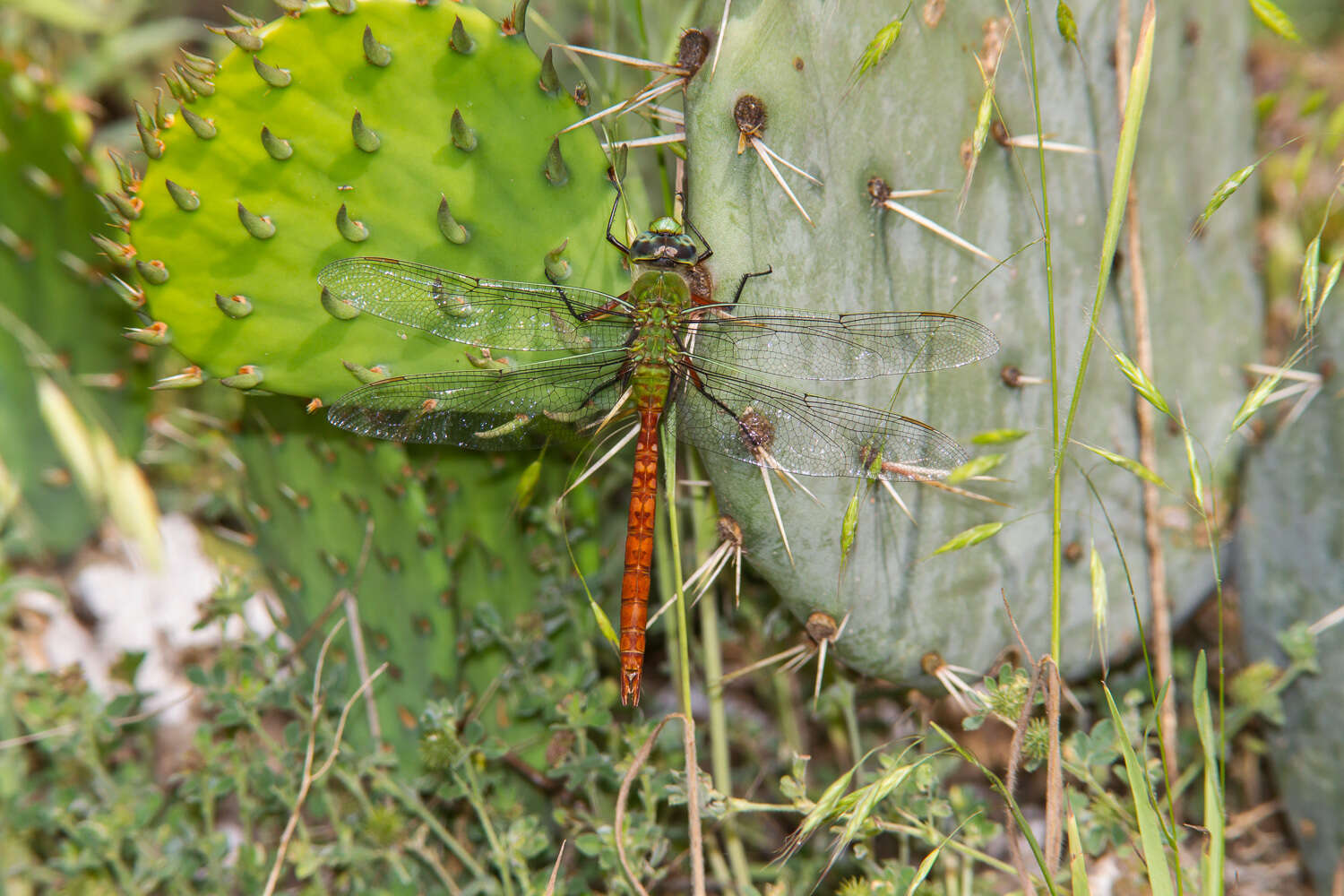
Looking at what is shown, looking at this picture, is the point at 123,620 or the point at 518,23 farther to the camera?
the point at 123,620

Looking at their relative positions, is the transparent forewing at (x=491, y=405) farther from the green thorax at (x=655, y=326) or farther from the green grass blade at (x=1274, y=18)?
the green grass blade at (x=1274, y=18)

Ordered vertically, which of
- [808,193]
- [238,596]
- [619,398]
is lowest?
[238,596]

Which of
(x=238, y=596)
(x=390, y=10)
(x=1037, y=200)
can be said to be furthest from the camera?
(x=238, y=596)

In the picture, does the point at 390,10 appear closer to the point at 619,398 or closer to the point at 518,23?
the point at 518,23

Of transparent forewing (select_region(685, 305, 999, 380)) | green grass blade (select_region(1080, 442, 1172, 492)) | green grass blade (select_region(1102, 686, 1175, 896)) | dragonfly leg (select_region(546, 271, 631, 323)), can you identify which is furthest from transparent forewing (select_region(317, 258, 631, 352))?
green grass blade (select_region(1102, 686, 1175, 896))

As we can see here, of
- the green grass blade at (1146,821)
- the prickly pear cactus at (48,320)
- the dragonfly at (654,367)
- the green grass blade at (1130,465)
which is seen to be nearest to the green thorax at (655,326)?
the dragonfly at (654,367)

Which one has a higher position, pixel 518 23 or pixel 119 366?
pixel 518 23

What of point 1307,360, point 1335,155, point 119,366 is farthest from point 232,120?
point 1335,155

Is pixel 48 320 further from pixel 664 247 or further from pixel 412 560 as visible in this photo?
pixel 664 247
